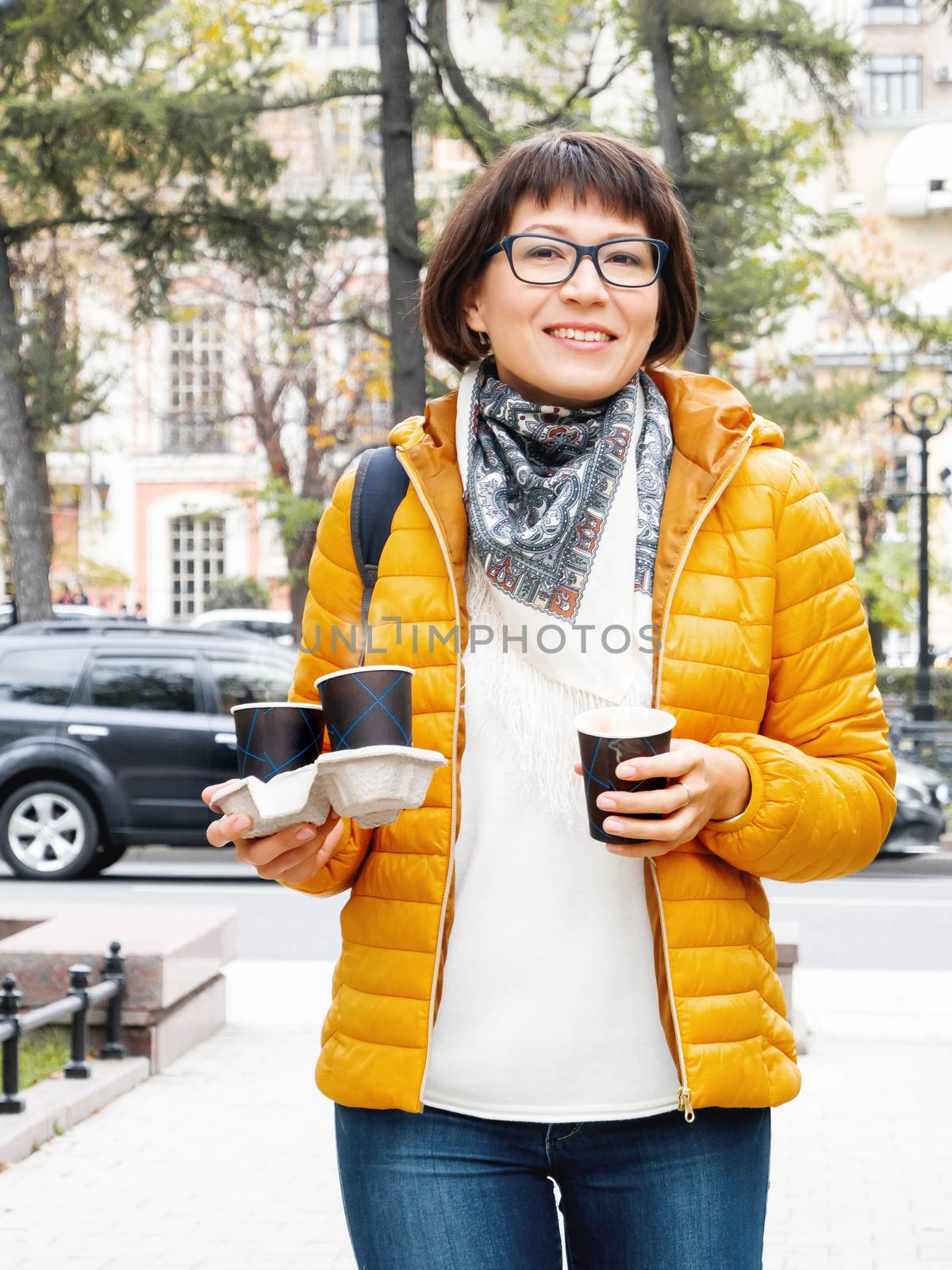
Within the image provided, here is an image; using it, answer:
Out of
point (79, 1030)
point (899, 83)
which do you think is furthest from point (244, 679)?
point (899, 83)

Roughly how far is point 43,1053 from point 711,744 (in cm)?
468

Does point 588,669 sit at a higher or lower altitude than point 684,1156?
higher

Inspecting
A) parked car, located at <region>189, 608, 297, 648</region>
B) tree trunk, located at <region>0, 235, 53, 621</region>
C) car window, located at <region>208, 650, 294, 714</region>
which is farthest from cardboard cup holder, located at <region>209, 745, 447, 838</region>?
parked car, located at <region>189, 608, 297, 648</region>

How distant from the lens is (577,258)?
2152 mm

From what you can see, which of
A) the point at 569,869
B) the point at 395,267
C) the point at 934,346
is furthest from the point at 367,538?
the point at 934,346

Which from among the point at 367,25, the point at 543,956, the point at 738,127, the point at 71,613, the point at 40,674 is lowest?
the point at 40,674

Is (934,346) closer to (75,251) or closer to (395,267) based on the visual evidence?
(395,267)

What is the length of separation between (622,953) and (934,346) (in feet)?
49.2

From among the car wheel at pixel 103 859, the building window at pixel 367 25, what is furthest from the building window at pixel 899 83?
the car wheel at pixel 103 859

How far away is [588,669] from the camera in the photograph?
6.88ft

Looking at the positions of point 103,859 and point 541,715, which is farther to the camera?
point 103,859

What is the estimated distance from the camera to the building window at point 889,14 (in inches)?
2169

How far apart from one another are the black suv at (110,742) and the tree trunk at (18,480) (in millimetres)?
5002

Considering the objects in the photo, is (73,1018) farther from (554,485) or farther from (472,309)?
(554,485)
